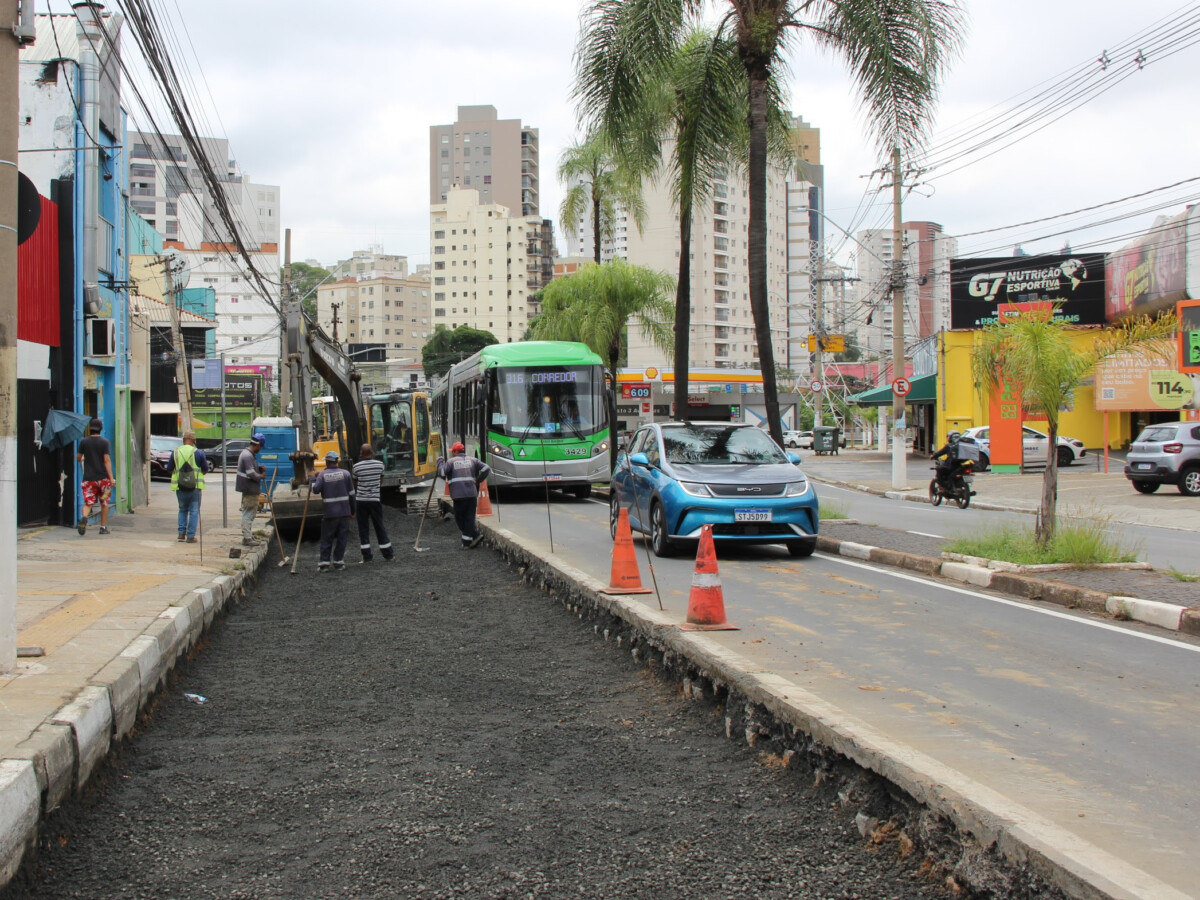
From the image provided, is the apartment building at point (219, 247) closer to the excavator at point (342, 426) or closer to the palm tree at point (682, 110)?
the excavator at point (342, 426)

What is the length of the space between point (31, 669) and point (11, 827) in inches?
97.5

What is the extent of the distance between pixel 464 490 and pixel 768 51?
27.0 ft

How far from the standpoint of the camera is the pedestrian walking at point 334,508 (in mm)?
13906

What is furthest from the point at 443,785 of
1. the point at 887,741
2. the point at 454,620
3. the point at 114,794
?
the point at 454,620

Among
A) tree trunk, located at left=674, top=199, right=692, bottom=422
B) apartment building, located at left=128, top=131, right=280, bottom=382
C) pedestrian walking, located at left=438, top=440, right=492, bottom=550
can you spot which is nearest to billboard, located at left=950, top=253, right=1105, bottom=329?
tree trunk, located at left=674, top=199, right=692, bottom=422

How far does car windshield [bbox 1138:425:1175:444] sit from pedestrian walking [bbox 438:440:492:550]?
16.5 m

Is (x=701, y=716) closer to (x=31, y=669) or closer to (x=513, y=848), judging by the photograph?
(x=513, y=848)

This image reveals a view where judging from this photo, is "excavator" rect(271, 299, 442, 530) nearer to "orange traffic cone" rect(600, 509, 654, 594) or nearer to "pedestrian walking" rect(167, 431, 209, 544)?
"pedestrian walking" rect(167, 431, 209, 544)

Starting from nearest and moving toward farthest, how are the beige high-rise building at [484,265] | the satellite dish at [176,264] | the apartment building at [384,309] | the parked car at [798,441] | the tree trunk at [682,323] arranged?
the tree trunk at [682,323]
the satellite dish at [176,264]
the parked car at [798,441]
the beige high-rise building at [484,265]
the apartment building at [384,309]

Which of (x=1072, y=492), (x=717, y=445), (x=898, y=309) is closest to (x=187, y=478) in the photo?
(x=717, y=445)

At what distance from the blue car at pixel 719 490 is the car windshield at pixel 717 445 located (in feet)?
0.04

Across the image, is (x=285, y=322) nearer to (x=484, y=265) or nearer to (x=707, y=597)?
(x=707, y=597)

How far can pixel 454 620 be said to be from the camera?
9.82 meters

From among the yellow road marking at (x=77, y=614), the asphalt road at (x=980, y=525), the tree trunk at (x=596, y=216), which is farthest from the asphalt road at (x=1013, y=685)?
the tree trunk at (x=596, y=216)
